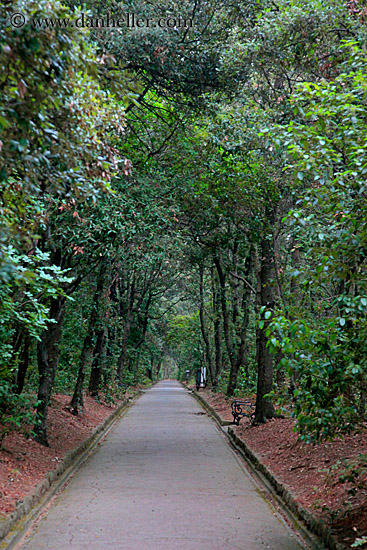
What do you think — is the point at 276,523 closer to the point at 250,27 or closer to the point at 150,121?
the point at 250,27

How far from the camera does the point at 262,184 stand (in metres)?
12.7

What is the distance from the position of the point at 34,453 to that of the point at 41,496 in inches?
91.7

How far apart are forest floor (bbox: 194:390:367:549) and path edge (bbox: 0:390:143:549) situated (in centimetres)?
337

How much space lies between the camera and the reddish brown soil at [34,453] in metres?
7.74

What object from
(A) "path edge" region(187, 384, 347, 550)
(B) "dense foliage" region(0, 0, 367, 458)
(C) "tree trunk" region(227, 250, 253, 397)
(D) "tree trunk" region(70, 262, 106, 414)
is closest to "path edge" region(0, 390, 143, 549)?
(B) "dense foliage" region(0, 0, 367, 458)

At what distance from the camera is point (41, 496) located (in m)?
8.09

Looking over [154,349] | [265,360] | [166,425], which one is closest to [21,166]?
[265,360]

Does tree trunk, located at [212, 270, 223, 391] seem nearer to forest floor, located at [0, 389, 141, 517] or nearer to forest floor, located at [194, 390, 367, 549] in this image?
forest floor, located at [0, 389, 141, 517]

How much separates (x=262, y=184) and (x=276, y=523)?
7.60 m

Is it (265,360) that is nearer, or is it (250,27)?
(250,27)

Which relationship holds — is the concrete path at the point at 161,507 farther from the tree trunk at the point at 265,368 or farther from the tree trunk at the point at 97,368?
the tree trunk at the point at 97,368

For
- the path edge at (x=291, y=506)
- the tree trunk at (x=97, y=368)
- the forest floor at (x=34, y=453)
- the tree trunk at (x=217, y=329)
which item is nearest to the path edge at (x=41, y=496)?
the forest floor at (x=34, y=453)

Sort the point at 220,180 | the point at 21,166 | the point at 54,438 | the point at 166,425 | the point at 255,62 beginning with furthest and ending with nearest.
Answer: the point at 166,425 → the point at 220,180 → the point at 54,438 → the point at 255,62 → the point at 21,166

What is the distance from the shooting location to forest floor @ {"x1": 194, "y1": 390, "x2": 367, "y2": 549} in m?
6.08
